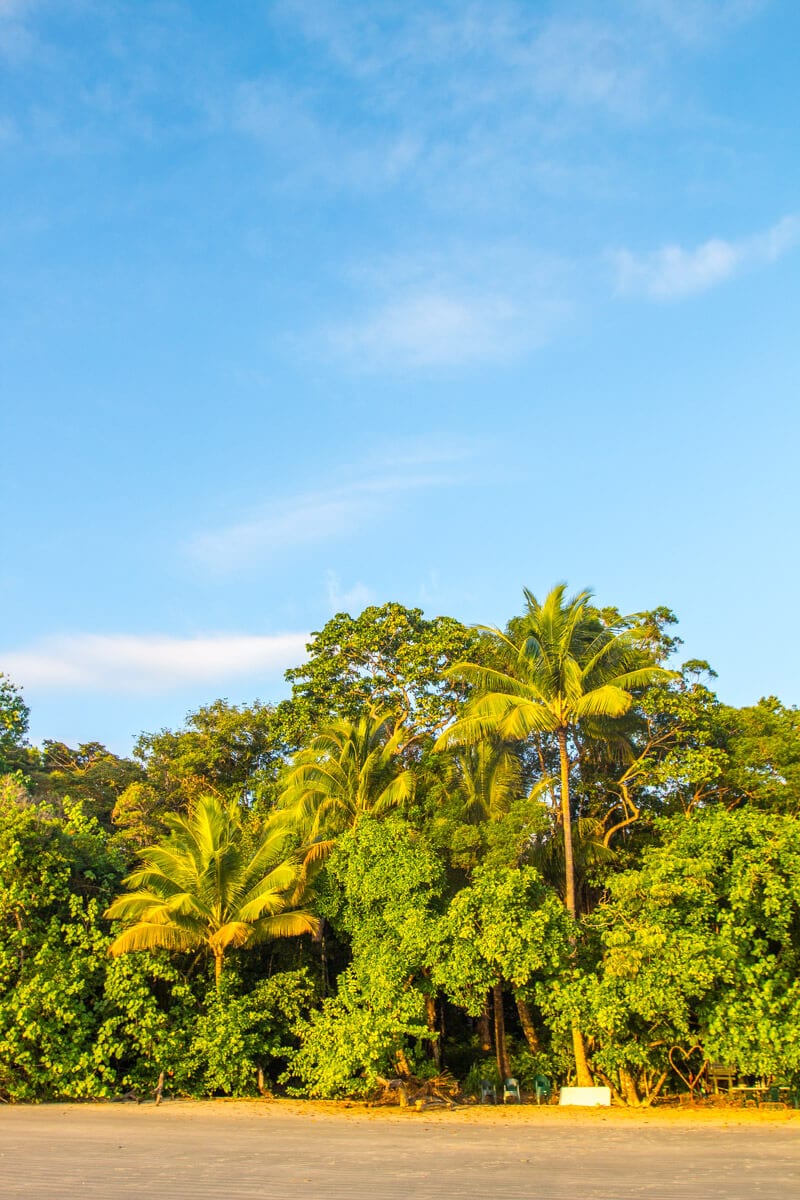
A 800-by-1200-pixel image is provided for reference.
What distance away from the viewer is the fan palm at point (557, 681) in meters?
18.7

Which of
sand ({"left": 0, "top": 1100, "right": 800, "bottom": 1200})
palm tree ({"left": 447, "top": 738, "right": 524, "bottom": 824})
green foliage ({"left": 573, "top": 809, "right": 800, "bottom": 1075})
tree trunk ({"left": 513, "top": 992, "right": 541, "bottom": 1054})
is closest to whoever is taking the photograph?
sand ({"left": 0, "top": 1100, "right": 800, "bottom": 1200})

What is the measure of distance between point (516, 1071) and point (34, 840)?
35.2ft

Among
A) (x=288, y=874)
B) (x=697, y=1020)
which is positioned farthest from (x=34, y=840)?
(x=697, y=1020)

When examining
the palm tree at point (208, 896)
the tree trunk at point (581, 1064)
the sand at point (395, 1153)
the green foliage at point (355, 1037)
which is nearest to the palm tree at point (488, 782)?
the palm tree at point (208, 896)

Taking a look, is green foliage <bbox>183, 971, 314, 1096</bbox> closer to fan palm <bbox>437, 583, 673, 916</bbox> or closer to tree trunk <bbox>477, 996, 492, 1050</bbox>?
tree trunk <bbox>477, 996, 492, 1050</bbox>

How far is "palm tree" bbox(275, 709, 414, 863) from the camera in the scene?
20781mm

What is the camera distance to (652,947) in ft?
51.6

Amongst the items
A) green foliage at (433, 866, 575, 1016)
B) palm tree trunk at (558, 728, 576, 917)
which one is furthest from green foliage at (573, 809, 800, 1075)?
palm tree trunk at (558, 728, 576, 917)

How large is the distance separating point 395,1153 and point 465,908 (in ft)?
18.6

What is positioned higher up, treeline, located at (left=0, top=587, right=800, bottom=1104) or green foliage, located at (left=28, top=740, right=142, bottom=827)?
green foliage, located at (left=28, top=740, right=142, bottom=827)

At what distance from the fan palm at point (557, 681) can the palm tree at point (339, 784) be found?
1.45 m

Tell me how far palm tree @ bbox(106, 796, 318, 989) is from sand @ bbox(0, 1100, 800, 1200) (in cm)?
297

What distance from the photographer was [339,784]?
21234mm

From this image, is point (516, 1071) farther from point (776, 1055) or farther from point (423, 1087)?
point (776, 1055)
